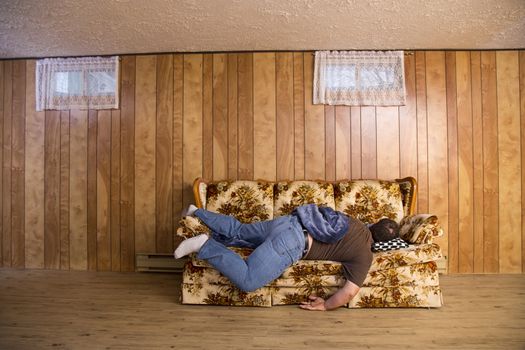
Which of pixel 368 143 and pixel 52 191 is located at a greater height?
pixel 368 143

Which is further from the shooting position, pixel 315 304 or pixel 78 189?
pixel 78 189

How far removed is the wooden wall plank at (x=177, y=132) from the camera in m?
3.60

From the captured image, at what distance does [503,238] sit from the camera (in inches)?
137

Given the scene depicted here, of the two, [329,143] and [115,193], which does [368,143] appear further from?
[115,193]

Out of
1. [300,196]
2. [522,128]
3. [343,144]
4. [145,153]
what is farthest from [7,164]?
[522,128]

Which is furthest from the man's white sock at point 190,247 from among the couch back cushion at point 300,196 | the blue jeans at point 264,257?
the couch back cushion at point 300,196

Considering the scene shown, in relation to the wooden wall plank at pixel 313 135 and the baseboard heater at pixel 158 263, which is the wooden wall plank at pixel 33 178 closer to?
the baseboard heater at pixel 158 263

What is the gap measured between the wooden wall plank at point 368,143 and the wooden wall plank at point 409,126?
27cm

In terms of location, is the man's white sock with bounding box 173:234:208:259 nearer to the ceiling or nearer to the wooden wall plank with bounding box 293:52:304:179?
the wooden wall plank with bounding box 293:52:304:179

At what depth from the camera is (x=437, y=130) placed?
352 centimetres

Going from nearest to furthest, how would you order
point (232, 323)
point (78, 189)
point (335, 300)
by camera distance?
point (232, 323) → point (335, 300) → point (78, 189)

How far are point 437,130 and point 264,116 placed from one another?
71.3 inches

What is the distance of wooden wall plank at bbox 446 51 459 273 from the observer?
3.49m

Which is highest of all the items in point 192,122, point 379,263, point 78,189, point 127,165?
point 192,122
